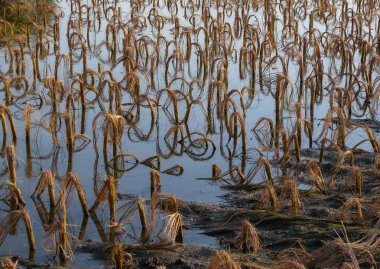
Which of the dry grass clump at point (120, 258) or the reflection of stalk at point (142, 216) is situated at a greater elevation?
the reflection of stalk at point (142, 216)

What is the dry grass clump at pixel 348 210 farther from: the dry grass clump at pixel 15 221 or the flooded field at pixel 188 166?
the dry grass clump at pixel 15 221

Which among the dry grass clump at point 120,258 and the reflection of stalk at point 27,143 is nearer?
the dry grass clump at point 120,258

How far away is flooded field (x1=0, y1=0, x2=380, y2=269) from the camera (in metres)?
4.04

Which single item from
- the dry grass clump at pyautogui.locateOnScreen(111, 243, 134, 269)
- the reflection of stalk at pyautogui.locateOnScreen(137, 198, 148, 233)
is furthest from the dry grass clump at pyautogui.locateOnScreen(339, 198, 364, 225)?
the dry grass clump at pyautogui.locateOnScreen(111, 243, 134, 269)

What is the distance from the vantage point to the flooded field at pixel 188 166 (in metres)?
4.04

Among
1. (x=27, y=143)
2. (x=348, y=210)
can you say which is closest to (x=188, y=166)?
(x=27, y=143)

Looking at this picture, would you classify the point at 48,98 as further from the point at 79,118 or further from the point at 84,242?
the point at 84,242

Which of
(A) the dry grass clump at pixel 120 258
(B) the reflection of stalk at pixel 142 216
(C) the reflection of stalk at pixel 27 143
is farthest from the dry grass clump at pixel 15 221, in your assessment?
(C) the reflection of stalk at pixel 27 143

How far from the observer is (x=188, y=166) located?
595cm

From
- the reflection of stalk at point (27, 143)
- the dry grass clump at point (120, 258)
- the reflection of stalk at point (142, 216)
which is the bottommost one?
the dry grass clump at point (120, 258)

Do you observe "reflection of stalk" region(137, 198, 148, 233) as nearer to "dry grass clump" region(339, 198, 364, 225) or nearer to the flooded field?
the flooded field

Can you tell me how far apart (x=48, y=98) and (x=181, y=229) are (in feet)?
12.0

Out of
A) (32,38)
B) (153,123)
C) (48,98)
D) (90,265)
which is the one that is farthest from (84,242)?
(32,38)

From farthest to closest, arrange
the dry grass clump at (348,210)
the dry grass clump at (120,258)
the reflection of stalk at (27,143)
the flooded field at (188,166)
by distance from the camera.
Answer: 1. the reflection of stalk at (27,143)
2. the dry grass clump at (348,210)
3. the flooded field at (188,166)
4. the dry grass clump at (120,258)
